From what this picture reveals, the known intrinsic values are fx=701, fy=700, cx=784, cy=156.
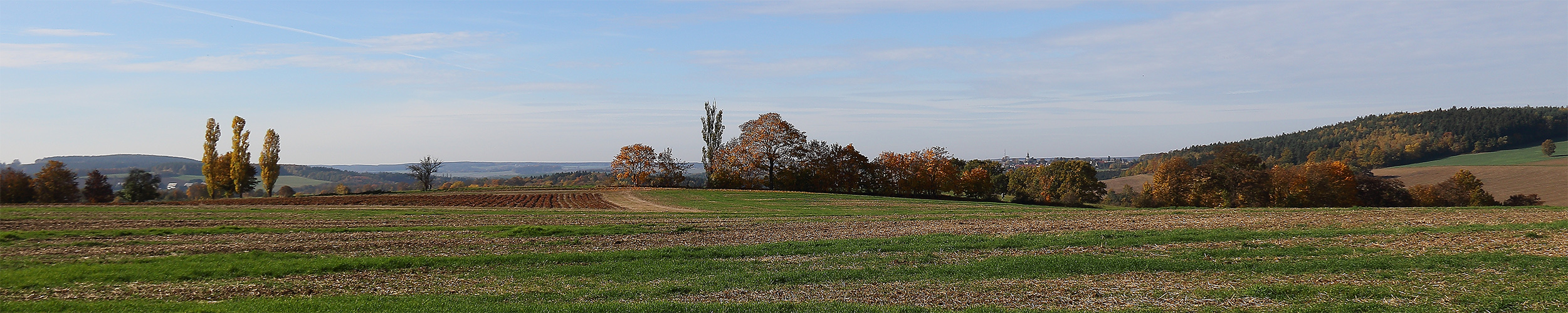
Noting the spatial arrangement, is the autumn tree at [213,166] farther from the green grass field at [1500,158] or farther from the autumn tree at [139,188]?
the green grass field at [1500,158]

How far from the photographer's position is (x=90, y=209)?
38344mm

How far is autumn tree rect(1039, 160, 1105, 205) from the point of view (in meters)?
74.8

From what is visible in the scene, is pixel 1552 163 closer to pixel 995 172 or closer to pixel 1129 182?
pixel 1129 182

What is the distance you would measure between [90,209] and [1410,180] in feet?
395

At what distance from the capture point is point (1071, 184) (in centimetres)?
7550

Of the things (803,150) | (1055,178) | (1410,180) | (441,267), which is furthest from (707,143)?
(1410,180)

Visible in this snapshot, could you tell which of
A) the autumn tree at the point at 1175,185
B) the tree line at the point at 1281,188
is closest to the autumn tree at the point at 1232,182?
the tree line at the point at 1281,188

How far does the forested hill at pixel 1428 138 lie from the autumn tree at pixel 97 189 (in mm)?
114004

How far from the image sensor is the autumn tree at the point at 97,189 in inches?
2295

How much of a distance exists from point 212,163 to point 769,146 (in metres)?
58.5

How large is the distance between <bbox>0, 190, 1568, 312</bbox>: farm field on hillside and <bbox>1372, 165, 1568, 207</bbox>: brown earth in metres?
61.3

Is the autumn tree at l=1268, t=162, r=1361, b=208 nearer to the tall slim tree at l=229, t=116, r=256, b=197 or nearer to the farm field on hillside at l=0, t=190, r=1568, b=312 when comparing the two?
the farm field on hillside at l=0, t=190, r=1568, b=312

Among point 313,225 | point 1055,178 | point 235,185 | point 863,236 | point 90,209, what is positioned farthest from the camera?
point 1055,178

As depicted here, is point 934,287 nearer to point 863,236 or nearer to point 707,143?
point 863,236
